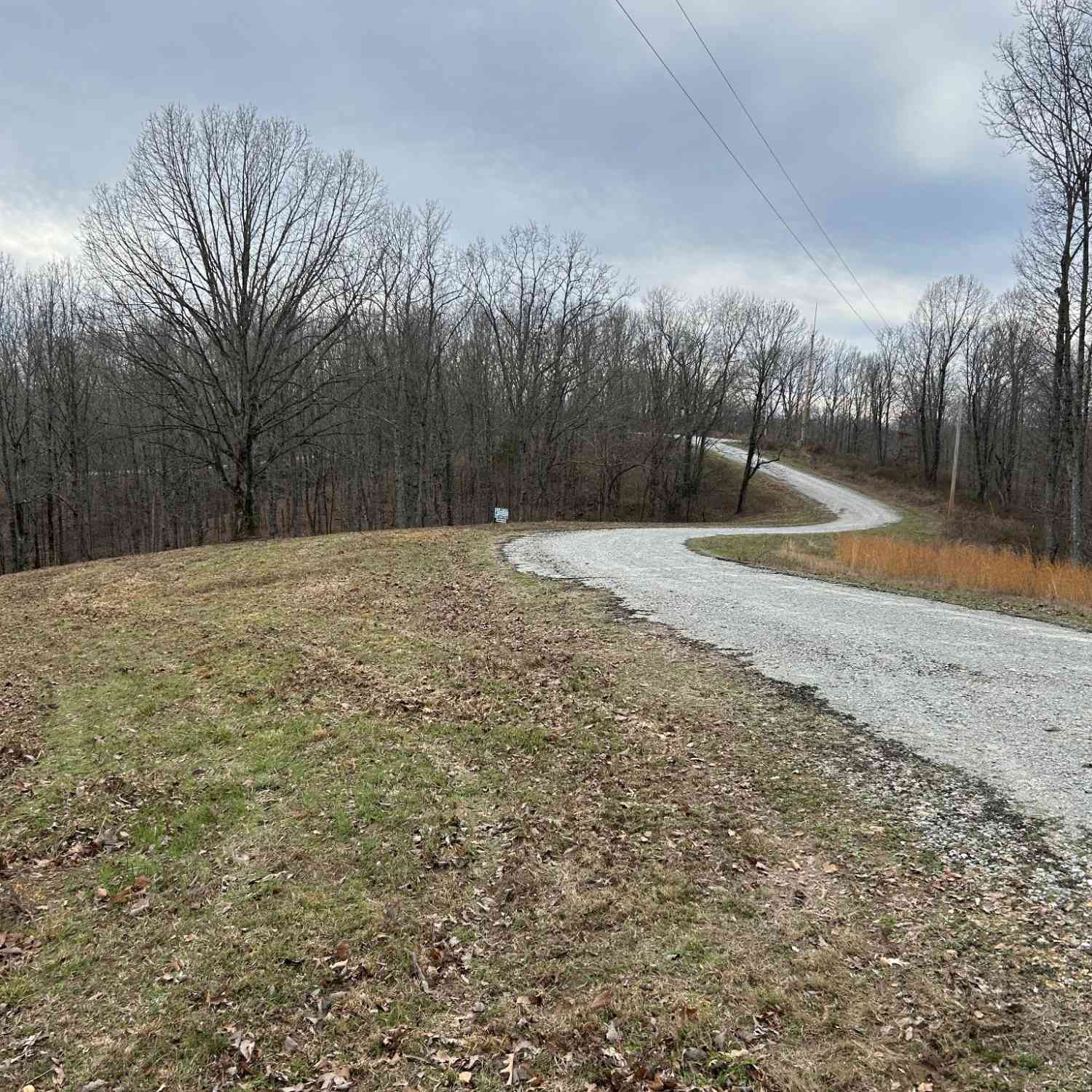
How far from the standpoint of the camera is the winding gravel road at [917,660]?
4582mm

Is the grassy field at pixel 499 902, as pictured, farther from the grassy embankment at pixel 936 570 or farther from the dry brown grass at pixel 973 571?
the dry brown grass at pixel 973 571

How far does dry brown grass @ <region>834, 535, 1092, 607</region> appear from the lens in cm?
1109

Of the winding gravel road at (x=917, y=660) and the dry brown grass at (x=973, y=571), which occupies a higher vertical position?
the dry brown grass at (x=973, y=571)

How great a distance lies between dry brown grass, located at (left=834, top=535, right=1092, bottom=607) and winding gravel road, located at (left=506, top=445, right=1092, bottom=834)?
7.79ft

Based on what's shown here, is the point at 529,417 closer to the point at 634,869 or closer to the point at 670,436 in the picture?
the point at 670,436

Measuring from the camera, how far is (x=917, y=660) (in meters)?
6.87

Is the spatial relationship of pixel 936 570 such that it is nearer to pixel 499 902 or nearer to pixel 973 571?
pixel 973 571

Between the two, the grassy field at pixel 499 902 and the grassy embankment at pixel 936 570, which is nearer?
the grassy field at pixel 499 902

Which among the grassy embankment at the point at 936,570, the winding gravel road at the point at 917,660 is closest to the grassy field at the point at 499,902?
the winding gravel road at the point at 917,660

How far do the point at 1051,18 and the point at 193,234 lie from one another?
23.6m

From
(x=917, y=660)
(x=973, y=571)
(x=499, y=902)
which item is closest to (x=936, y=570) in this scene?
(x=973, y=571)

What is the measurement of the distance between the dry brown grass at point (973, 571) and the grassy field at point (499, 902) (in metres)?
7.44

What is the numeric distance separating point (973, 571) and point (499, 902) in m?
12.0

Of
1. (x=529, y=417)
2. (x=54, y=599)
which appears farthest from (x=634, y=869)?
(x=529, y=417)
